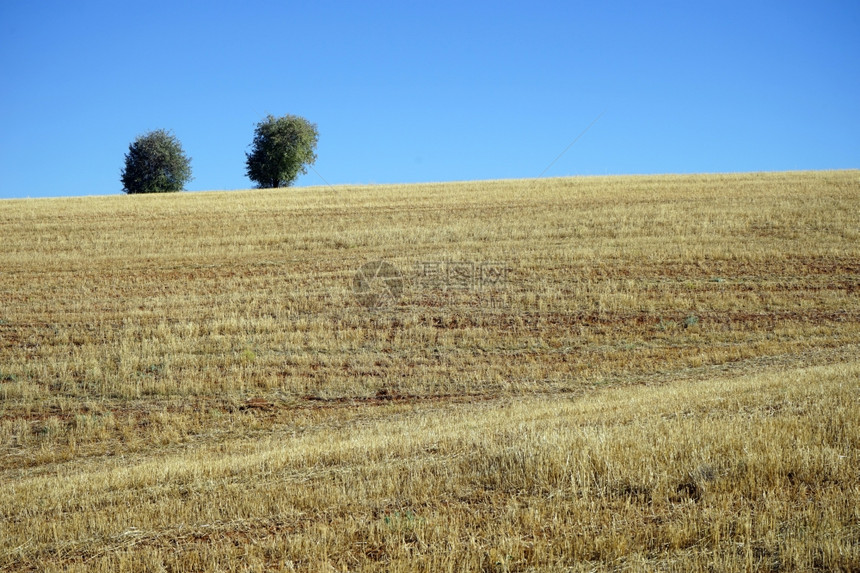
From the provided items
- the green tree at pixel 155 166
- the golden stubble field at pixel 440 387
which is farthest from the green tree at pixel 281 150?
the golden stubble field at pixel 440 387

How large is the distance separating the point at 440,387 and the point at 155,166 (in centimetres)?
6618

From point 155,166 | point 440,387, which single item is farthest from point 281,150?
point 440,387

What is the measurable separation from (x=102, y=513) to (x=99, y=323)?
13.8 meters

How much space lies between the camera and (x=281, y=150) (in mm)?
71562

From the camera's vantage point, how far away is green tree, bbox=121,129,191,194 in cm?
7269

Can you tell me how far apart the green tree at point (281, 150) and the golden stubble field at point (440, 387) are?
114ft

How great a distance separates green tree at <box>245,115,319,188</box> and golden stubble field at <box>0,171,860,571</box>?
34.6 meters

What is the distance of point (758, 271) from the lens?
2362 centimetres

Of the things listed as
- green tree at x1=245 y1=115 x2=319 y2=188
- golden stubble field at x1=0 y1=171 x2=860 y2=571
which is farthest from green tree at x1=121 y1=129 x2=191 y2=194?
golden stubble field at x1=0 y1=171 x2=860 y2=571

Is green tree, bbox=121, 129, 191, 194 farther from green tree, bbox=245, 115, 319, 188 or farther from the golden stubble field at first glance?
the golden stubble field

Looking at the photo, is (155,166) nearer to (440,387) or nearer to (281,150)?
(281,150)

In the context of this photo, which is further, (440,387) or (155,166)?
(155,166)

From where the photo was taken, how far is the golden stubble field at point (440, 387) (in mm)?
5797

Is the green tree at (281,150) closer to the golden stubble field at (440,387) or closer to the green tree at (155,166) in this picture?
the green tree at (155,166)
